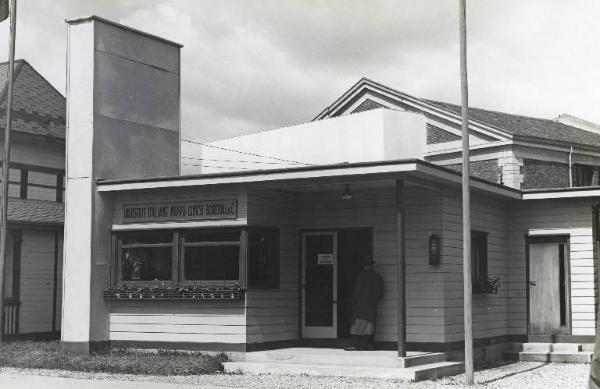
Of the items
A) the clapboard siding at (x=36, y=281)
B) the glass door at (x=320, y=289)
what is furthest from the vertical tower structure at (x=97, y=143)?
the clapboard siding at (x=36, y=281)

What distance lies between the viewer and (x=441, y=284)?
14609 millimetres

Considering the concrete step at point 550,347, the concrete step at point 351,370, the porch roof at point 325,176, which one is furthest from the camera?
Answer: the concrete step at point 550,347

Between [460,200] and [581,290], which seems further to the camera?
[581,290]

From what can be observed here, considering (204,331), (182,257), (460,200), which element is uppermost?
(460,200)

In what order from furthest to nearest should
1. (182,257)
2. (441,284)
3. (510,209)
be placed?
(510,209)
(182,257)
(441,284)

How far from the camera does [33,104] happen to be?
70.5ft

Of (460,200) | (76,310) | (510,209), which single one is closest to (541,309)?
(510,209)

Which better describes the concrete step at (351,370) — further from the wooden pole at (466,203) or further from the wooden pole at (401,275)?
the wooden pole at (466,203)

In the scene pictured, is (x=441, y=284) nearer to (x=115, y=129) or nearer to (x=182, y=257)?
(x=182, y=257)

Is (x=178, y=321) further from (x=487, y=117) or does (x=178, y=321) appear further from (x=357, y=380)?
(x=487, y=117)

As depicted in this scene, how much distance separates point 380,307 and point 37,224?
30.7 ft

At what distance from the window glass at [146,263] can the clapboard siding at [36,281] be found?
504cm

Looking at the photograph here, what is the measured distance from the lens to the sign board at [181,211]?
15156mm

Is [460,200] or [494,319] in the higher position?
[460,200]
